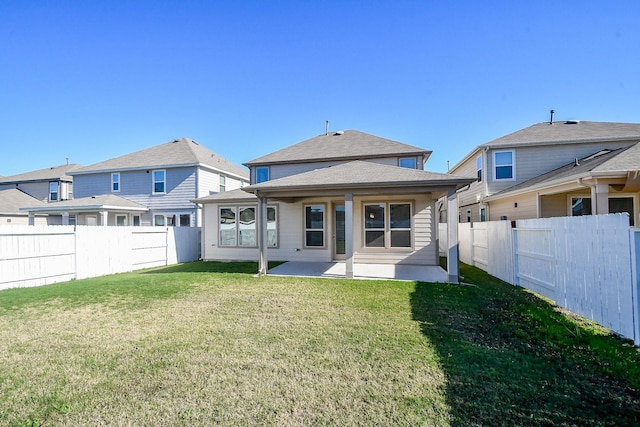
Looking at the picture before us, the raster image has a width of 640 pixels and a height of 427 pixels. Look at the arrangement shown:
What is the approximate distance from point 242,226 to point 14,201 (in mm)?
20713

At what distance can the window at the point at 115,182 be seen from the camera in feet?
62.5

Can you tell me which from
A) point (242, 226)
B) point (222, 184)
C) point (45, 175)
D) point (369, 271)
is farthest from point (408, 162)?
point (45, 175)

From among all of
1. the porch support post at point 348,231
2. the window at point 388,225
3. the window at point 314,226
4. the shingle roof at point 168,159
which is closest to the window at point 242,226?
the window at point 314,226

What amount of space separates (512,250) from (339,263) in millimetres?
5948

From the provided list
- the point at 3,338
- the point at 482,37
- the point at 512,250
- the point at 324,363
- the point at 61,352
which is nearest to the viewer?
the point at 324,363

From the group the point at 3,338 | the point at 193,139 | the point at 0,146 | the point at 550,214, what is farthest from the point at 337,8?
the point at 0,146

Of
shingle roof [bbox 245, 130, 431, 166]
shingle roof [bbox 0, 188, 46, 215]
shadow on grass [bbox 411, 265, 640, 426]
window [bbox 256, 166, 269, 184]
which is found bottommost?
shadow on grass [bbox 411, 265, 640, 426]

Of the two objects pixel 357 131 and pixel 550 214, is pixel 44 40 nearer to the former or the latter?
pixel 357 131

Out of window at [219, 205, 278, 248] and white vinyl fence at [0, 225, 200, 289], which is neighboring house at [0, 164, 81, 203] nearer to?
white vinyl fence at [0, 225, 200, 289]

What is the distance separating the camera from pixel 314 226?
1230 centimetres

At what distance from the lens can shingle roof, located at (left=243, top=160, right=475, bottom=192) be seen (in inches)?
315

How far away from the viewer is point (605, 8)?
8328mm

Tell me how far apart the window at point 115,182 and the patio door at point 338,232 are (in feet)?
51.1

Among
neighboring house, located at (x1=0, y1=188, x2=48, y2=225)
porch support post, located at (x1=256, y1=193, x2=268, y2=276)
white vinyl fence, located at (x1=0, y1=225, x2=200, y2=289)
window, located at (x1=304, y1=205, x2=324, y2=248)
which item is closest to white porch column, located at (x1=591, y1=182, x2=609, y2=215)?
Result: window, located at (x1=304, y1=205, x2=324, y2=248)
